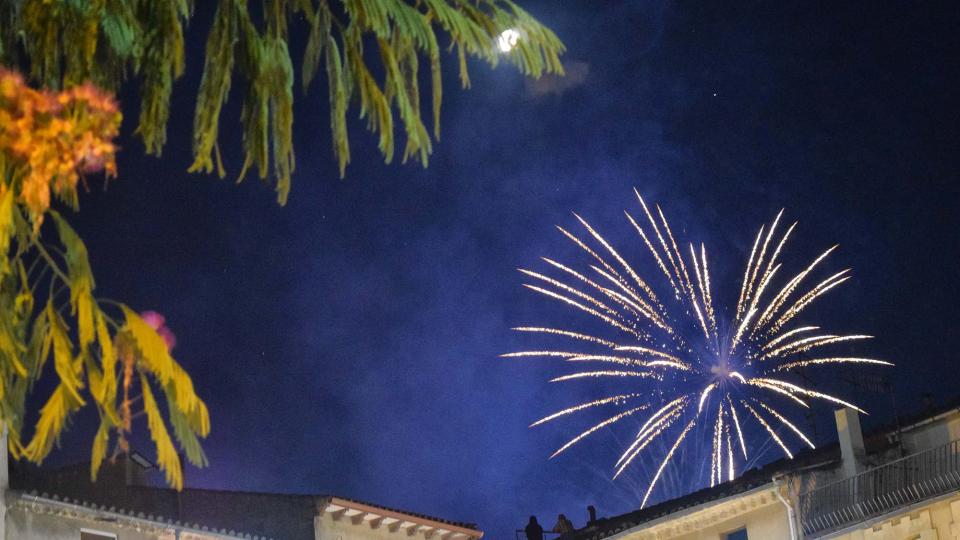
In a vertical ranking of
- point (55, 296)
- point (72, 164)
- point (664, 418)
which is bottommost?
point (55, 296)

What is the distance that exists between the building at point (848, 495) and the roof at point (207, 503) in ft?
27.9

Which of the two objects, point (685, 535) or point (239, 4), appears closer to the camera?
point (239, 4)

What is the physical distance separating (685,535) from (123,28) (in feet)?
97.4

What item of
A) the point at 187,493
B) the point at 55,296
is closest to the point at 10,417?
the point at 55,296

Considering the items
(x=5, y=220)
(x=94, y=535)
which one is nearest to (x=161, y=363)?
(x=5, y=220)

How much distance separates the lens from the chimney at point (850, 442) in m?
35.8

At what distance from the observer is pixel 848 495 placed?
117 ft

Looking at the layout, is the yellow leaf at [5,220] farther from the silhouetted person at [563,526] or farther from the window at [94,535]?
the silhouetted person at [563,526]

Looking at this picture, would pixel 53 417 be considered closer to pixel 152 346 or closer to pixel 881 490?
pixel 152 346

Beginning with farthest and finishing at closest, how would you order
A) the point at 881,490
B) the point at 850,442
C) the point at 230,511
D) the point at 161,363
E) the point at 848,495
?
1. the point at 230,511
2. the point at 850,442
3. the point at 848,495
4. the point at 881,490
5. the point at 161,363

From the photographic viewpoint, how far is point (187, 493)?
41.8m

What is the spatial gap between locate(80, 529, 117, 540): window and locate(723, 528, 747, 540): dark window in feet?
48.0

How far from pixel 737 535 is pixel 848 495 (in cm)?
342

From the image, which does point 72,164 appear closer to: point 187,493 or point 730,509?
point 730,509
